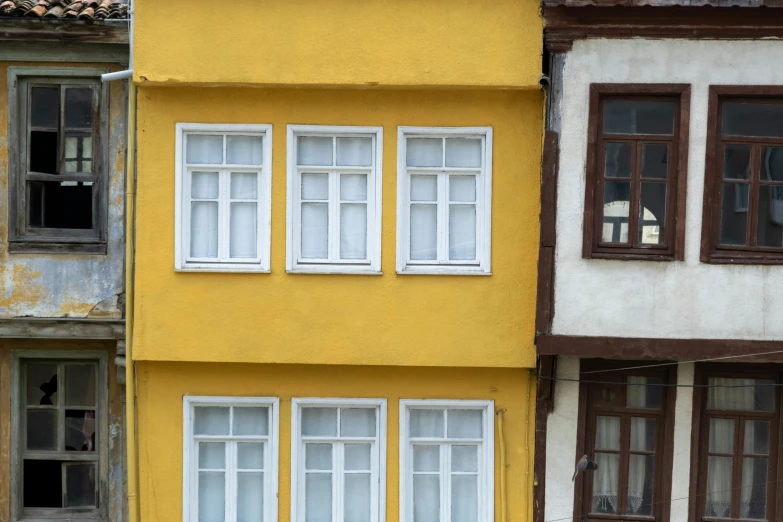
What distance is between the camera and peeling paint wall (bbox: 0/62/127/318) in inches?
470

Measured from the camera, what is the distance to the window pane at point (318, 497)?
1171 centimetres

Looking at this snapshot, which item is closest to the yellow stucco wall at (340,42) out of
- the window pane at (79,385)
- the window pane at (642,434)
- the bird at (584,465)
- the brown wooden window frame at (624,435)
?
the brown wooden window frame at (624,435)

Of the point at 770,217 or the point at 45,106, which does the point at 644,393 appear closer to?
the point at 770,217

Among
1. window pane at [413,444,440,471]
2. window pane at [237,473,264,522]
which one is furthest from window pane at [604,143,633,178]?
window pane at [237,473,264,522]

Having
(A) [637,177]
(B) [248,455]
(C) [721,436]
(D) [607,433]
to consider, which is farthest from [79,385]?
(C) [721,436]

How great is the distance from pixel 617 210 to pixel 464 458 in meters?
3.15

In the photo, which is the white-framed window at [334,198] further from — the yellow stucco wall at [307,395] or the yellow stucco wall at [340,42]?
the yellow stucco wall at [307,395]

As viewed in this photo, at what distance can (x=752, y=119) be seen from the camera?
11086 mm

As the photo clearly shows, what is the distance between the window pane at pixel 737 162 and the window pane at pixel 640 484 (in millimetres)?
3119

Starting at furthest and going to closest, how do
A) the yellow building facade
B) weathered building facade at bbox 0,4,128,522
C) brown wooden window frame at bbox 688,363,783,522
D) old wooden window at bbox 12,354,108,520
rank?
1. old wooden window at bbox 12,354,108,520
2. weathered building facade at bbox 0,4,128,522
3. brown wooden window frame at bbox 688,363,783,522
4. the yellow building facade

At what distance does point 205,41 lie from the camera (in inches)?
441

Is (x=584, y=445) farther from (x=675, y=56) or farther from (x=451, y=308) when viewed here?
(x=675, y=56)

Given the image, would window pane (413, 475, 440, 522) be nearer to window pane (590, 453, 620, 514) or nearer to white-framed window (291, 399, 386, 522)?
white-framed window (291, 399, 386, 522)

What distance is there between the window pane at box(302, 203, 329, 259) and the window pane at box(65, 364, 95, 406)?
9.88 feet
